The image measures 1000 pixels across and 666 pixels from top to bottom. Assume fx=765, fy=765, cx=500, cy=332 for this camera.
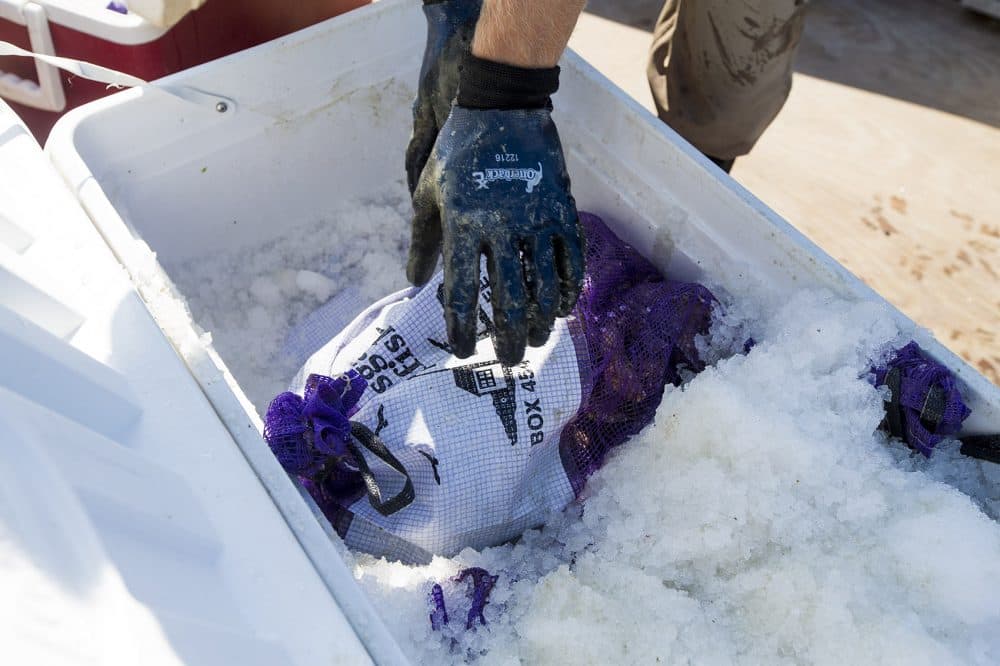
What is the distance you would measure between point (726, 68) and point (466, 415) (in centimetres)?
106

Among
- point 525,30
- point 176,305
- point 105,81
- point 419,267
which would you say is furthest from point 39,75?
point 525,30

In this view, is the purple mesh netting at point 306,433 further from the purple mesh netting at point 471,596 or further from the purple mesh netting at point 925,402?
the purple mesh netting at point 925,402

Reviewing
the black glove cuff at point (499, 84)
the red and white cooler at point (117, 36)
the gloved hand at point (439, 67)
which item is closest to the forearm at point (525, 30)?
the black glove cuff at point (499, 84)

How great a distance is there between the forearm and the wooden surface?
139 centimetres

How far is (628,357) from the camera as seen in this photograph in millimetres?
→ 1131

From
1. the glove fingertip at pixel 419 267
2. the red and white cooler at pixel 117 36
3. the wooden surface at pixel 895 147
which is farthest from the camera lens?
the wooden surface at pixel 895 147

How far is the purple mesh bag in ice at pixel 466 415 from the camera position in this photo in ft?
3.32

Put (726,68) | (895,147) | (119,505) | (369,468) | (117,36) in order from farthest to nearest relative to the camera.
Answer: (895,147)
(726,68)
(117,36)
(369,468)
(119,505)

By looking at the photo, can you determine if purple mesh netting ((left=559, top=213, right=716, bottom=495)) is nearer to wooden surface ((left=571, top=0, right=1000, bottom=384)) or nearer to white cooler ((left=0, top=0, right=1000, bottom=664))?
white cooler ((left=0, top=0, right=1000, bottom=664))

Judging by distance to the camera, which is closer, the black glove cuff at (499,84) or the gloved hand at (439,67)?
the black glove cuff at (499,84)

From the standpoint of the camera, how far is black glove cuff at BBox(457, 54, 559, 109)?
3.32ft

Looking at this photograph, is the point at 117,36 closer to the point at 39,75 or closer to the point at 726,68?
the point at 39,75

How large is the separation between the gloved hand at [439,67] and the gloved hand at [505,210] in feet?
0.60

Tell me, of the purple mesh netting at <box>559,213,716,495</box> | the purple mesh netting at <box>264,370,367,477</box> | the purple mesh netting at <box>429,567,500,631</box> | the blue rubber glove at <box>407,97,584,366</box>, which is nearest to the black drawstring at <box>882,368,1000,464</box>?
the purple mesh netting at <box>559,213,716,495</box>
